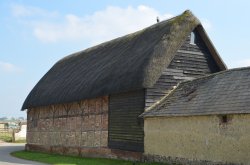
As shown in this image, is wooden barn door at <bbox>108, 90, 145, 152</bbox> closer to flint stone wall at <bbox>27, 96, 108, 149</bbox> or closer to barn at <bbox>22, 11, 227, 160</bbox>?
barn at <bbox>22, 11, 227, 160</bbox>

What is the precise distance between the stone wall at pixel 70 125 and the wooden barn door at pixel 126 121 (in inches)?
34.5

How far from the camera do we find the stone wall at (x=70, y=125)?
24469 mm

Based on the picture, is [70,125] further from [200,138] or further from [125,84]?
[200,138]

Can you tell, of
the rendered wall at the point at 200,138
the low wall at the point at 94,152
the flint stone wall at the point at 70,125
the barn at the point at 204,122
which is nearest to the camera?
the rendered wall at the point at 200,138

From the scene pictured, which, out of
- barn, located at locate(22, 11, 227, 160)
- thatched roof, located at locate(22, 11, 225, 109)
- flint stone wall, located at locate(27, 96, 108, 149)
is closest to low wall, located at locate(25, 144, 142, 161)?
barn, located at locate(22, 11, 227, 160)

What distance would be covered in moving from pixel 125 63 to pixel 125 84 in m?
2.21

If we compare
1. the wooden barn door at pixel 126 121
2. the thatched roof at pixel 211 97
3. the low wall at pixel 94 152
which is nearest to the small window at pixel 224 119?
the thatched roof at pixel 211 97

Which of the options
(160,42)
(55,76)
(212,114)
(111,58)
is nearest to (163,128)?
(212,114)

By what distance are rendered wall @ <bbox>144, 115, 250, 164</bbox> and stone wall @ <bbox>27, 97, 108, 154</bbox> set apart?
16.2 feet

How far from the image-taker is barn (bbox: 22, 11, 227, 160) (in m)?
20.8

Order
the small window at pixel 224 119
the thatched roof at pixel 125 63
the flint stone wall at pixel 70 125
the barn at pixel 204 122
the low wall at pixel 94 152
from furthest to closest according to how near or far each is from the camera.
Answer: the flint stone wall at pixel 70 125 < the low wall at pixel 94 152 < the thatched roof at pixel 125 63 < the small window at pixel 224 119 < the barn at pixel 204 122

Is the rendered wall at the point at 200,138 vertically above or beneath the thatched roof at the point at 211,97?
beneath

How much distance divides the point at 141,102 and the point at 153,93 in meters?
0.74

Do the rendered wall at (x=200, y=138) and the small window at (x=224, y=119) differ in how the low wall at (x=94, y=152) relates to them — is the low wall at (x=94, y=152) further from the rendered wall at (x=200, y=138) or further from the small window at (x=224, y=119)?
the small window at (x=224, y=119)
